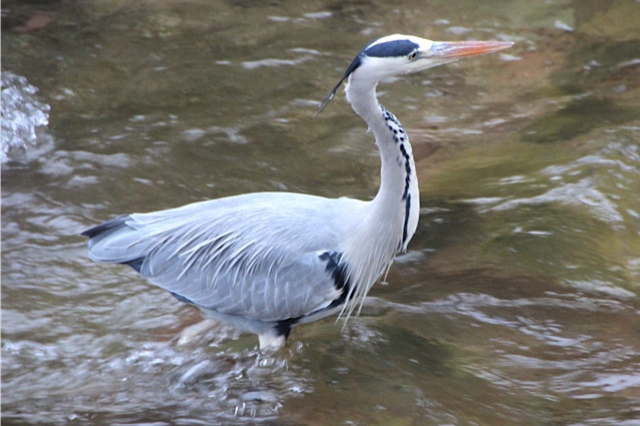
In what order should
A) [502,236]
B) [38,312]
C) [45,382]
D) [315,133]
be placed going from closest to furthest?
[45,382]
[38,312]
[502,236]
[315,133]

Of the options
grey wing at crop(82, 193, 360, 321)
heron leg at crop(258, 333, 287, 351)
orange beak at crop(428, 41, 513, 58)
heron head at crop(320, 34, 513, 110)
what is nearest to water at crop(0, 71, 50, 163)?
grey wing at crop(82, 193, 360, 321)

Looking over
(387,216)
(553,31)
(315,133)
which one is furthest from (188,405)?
(553,31)

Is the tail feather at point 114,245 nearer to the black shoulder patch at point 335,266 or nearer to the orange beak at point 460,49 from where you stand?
the black shoulder patch at point 335,266

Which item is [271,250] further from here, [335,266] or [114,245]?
[114,245]

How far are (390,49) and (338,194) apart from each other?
229 cm

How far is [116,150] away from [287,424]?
A: 3.40m

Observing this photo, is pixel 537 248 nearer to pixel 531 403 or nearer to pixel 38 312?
pixel 531 403

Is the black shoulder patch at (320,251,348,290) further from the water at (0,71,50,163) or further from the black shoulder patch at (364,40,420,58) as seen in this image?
the water at (0,71,50,163)

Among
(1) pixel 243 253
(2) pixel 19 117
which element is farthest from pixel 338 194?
(2) pixel 19 117

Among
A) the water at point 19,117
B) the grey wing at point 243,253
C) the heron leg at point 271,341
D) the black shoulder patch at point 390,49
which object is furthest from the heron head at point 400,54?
the water at point 19,117

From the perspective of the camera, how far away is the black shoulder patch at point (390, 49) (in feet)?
13.3

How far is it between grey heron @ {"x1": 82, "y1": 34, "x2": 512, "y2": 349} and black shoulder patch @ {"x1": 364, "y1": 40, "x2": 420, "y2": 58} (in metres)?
0.54

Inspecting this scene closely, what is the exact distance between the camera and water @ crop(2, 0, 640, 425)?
4.16 meters

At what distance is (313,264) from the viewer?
14.6 ft
